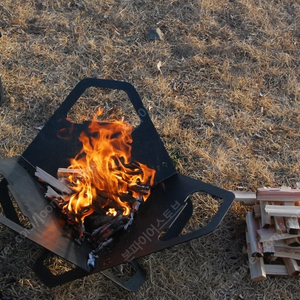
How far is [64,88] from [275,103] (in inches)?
83.4

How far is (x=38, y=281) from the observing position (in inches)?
107

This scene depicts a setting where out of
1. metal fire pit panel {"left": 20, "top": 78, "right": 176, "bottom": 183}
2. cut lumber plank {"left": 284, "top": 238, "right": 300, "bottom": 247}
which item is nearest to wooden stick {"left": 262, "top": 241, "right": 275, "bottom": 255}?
cut lumber plank {"left": 284, "top": 238, "right": 300, "bottom": 247}

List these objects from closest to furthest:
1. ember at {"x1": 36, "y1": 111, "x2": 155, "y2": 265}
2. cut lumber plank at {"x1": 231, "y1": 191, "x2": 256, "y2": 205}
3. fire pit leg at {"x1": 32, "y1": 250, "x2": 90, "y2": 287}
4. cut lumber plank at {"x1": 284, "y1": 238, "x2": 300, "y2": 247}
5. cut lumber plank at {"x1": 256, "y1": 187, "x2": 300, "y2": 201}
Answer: fire pit leg at {"x1": 32, "y1": 250, "x2": 90, "y2": 287}, ember at {"x1": 36, "y1": 111, "x2": 155, "y2": 265}, cut lumber plank at {"x1": 284, "y1": 238, "x2": 300, "y2": 247}, cut lumber plank at {"x1": 256, "y1": 187, "x2": 300, "y2": 201}, cut lumber plank at {"x1": 231, "y1": 191, "x2": 256, "y2": 205}

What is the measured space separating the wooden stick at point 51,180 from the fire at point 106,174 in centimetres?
6

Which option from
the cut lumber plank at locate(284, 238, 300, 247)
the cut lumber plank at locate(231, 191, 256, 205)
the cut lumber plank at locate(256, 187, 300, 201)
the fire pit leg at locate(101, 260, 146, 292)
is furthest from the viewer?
the cut lumber plank at locate(231, 191, 256, 205)

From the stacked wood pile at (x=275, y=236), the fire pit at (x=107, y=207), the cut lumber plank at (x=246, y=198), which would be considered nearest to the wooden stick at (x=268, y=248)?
the stacked wood pile at (x=275, y=236)

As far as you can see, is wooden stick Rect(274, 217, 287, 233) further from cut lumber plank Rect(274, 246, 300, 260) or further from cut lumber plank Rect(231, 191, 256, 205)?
cut lumber plank Rect(231, 191, 256, 205)

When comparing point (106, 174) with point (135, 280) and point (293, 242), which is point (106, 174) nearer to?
point (135, 280)

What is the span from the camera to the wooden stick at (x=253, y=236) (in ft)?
9.13

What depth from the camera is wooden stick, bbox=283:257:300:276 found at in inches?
110

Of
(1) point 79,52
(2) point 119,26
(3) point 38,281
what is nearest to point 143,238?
(3) point 38,281

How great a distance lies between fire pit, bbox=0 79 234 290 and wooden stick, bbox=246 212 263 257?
45 cm

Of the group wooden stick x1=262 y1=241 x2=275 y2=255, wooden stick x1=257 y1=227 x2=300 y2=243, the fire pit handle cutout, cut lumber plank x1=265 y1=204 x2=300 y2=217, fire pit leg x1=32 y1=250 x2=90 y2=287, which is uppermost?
the fire pit handle cutout

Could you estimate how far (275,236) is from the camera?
→ 109 inches
